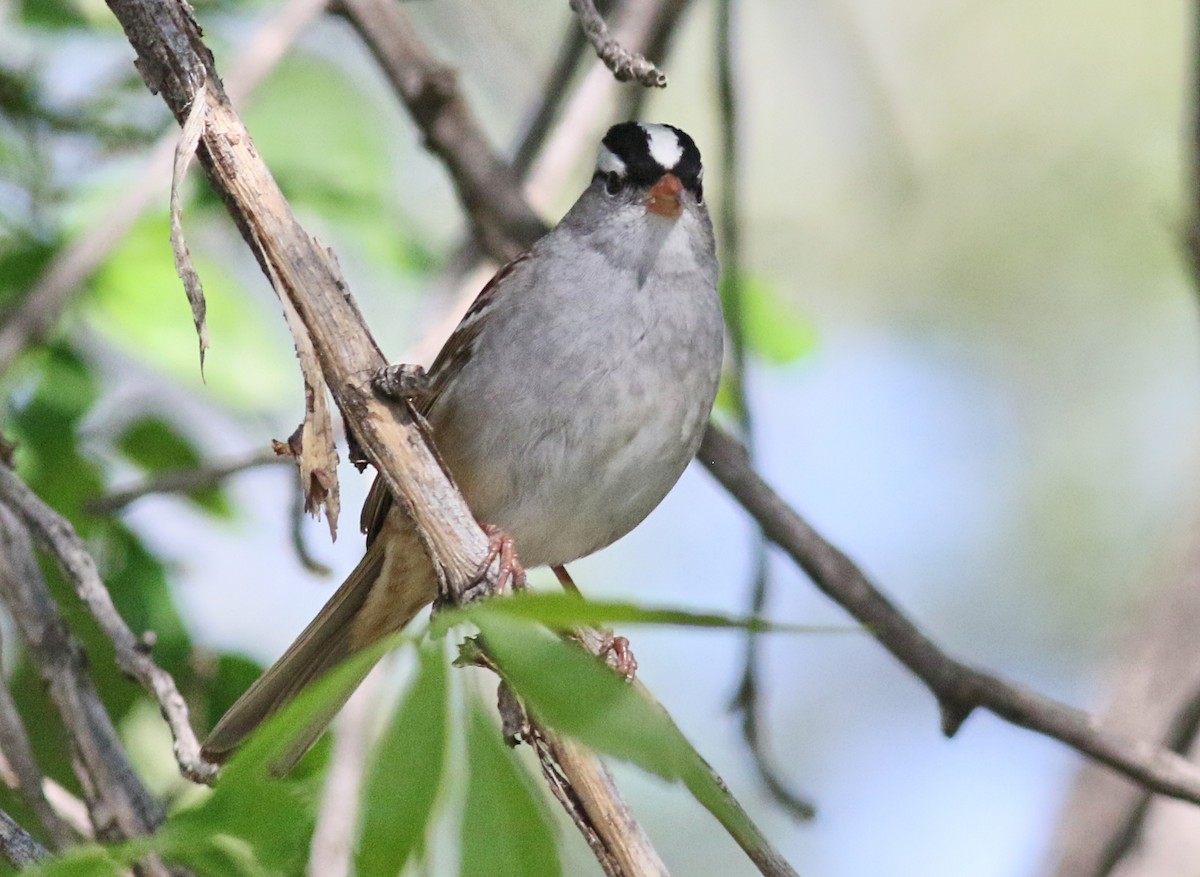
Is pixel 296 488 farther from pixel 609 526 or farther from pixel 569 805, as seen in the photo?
pixel 569 805

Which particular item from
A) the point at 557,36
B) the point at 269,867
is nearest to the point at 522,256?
the point at 269,867

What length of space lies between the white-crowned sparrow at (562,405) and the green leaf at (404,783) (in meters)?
1.79

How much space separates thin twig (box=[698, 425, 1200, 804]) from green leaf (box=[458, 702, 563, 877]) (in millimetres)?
1541

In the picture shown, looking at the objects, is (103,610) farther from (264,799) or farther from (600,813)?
(264,799)

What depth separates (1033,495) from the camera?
8984 mm

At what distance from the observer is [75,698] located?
8.42ft

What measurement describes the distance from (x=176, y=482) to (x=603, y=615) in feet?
6.98

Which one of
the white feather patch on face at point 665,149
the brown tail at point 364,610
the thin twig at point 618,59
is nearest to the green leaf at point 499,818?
the thin twig at point 618,59

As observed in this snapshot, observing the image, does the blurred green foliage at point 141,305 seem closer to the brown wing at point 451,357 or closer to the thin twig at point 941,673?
the brown wing at point 451,357

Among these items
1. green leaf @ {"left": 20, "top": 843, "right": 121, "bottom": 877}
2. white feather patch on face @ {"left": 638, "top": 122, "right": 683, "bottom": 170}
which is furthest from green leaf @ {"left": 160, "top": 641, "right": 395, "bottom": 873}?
white feather patch on face @ {"left": 638, "top": 122, "right": 683, "bottom": 170}

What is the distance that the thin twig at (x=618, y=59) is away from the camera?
6.11 feet

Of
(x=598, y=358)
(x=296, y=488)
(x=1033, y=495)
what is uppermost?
(x=1033, y=495)

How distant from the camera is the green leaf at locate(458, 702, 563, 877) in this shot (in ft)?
3.88

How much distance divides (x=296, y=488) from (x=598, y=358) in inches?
27.4
